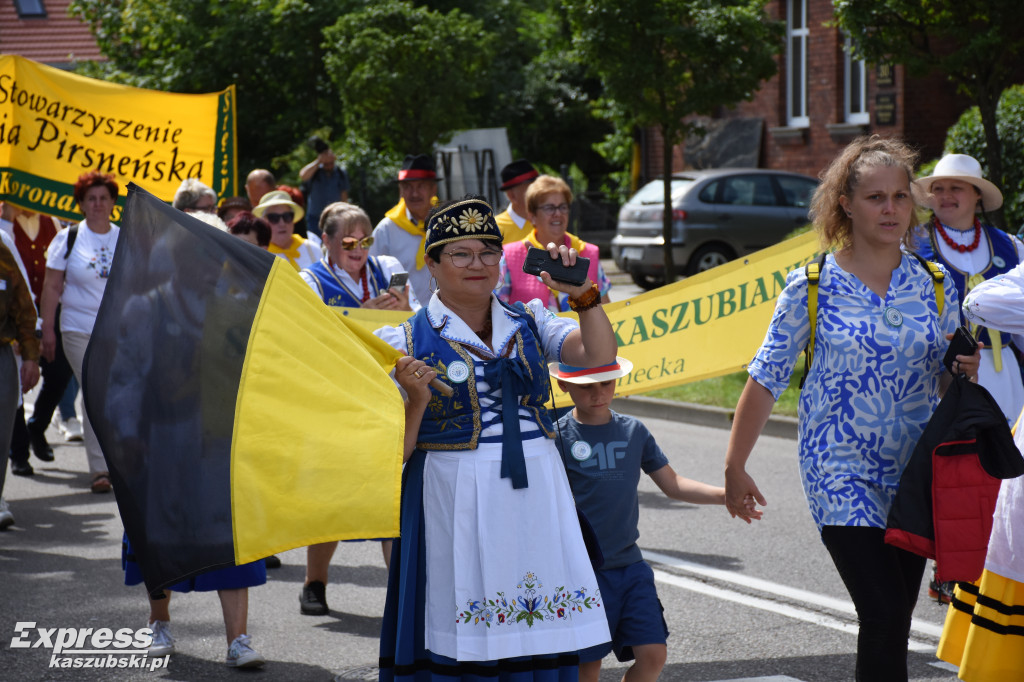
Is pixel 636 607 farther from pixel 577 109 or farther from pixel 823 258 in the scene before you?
pixel 577 109

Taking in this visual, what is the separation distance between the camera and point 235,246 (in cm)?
371

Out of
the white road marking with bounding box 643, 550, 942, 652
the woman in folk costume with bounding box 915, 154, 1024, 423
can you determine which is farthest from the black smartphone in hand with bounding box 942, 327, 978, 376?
the woman in folk costume with bounding box 915, 154, 1024, 423

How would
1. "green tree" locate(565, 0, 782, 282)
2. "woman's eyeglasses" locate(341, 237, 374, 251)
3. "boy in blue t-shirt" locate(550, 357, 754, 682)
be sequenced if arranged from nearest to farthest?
"boy in blue t-shirt" locate(550, 357, 754, 682), "woman's eyeglasses" locate(341, 237, 374, 251), "green tree" locate(565, 0, 782, 282)

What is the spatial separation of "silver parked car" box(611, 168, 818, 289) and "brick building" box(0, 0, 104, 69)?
2146cm

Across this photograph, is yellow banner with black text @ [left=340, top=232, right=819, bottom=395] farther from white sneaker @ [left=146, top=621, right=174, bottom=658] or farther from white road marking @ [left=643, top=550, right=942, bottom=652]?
white sneaker @ [left=146, top=621, right=174, bottom=658]

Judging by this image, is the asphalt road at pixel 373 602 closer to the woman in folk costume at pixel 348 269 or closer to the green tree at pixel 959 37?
the woman in folk costume at pixel 348 269

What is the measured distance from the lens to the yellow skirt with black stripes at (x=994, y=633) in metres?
4.04

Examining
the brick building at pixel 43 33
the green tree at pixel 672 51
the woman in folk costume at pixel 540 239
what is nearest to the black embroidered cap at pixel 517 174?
the woman in folk costume at pixel 540 239

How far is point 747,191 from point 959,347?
15.2m

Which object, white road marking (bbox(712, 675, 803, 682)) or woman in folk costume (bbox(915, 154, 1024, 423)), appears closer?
white road marking (bbox(712, 675, 803, 682))

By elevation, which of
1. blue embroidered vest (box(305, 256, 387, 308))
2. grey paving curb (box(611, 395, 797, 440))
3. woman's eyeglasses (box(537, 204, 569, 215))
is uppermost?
woman's eyeglasses (box(537, 204, 569, 215))

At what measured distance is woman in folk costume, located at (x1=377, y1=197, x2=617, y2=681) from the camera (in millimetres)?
3510

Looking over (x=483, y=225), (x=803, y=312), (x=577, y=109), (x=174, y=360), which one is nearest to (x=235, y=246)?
(x=174, y=360)

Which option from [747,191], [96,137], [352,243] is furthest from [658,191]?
[352,243]
